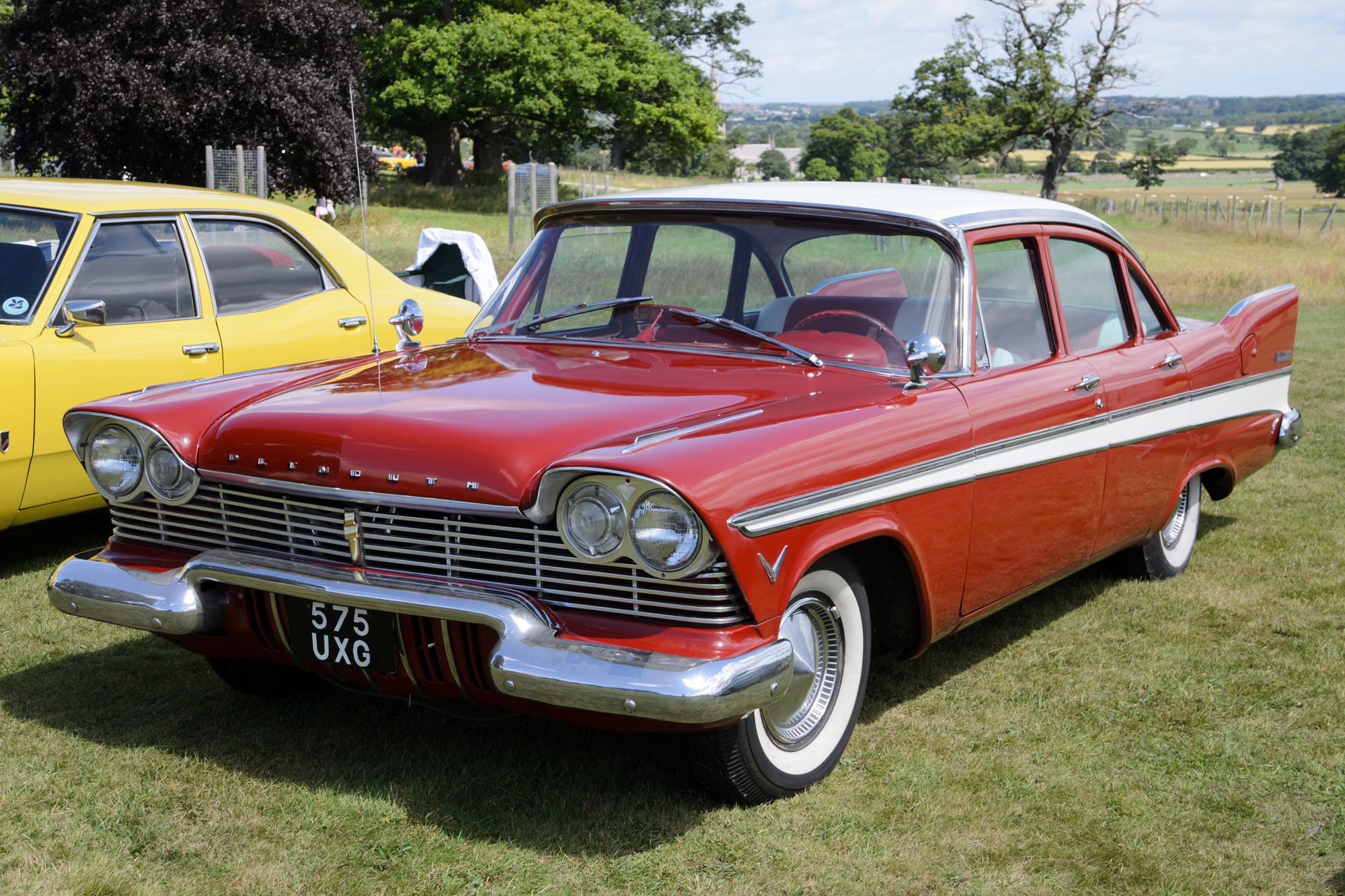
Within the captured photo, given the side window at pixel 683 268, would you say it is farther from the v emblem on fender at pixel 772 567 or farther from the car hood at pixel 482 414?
the v emblem on fender at pixel 772 567

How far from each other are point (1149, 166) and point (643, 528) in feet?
343

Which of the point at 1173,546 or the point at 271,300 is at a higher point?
the point at 271,300

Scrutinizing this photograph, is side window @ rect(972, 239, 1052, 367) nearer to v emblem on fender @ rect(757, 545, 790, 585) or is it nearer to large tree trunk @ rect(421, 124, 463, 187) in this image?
v emblem on fender @ rect(757, 545, 790, 585)

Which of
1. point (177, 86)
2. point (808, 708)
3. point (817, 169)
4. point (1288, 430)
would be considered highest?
point (177, 86)

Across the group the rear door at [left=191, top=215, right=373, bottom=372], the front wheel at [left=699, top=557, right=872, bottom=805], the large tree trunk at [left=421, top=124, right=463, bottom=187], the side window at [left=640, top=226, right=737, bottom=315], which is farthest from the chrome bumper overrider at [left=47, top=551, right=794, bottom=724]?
the large tree trunk at [left=421, top=124, right=463, bottom=187]

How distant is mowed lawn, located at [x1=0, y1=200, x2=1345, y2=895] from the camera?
3.04 meters

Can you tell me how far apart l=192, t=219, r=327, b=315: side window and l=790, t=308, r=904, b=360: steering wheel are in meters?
3.07

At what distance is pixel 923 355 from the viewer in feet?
11.7

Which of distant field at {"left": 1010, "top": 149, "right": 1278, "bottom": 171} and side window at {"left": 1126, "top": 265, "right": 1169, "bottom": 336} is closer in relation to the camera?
side window at {"left": 1126, "top": 265, "right": 1169, "bottom": 336}

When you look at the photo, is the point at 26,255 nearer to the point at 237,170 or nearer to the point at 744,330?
the point at 744,330

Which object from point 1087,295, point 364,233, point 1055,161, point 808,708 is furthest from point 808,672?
point 1055,161

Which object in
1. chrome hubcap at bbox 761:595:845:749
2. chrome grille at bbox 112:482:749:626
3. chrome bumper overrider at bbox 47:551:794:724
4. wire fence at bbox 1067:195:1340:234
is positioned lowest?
wire fence at bbox 1067:195:1340:234

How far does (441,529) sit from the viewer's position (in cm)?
310

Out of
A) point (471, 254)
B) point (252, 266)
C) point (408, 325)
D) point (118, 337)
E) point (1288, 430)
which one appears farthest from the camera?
point (471, 254)
